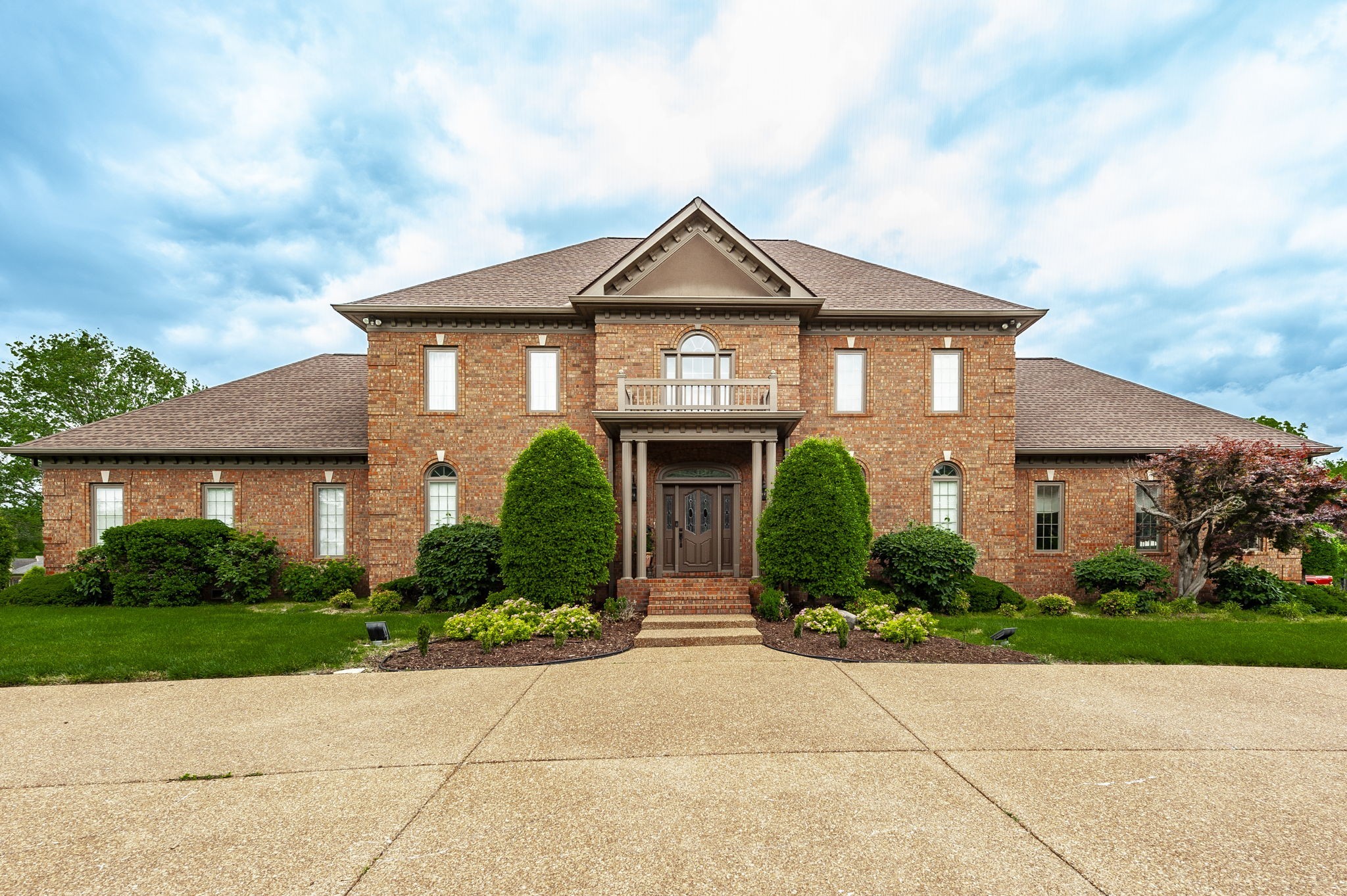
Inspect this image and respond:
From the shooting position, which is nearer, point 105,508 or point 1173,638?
point 1173,638

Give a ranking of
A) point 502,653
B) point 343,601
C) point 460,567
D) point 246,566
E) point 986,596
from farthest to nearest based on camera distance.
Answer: point 246,566, point 343,601, point 986,596, point 460,567, point 502,653

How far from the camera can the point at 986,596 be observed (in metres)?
13.6

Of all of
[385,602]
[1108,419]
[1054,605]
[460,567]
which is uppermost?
[1108,419]

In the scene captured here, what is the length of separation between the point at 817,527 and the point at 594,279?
950cm

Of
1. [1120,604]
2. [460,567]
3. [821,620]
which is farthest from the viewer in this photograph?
[1120,604]

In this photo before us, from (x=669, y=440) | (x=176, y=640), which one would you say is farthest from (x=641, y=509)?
(x=176, y=640)

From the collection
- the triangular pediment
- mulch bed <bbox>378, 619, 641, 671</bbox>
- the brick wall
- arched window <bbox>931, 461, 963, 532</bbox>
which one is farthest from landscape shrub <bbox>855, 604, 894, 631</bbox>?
the brick wall

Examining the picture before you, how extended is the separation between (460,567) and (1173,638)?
14.0 metres

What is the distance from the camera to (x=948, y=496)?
51.0 feet

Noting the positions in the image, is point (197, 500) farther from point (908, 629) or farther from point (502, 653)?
Result: point (908, 629)

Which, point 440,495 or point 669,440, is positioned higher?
point 669,440

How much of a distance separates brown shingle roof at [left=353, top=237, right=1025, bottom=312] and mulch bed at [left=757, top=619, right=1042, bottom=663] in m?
8.12

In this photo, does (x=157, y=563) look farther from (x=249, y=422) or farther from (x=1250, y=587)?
(x=1250, y=587)

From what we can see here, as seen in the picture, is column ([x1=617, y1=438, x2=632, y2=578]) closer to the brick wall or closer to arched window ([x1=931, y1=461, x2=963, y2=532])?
the brick wall
